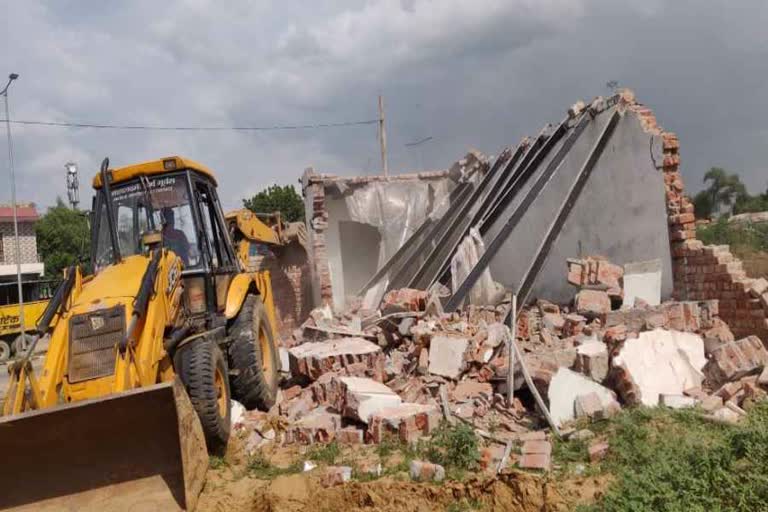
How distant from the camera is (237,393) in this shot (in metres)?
6.98

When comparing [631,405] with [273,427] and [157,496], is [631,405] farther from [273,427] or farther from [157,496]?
[157,496]

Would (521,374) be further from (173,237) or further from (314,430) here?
(173,237)

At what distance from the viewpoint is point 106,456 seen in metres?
4.71

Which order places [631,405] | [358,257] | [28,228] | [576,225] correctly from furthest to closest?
[28,228], [358,257], [576,225], [631,405]

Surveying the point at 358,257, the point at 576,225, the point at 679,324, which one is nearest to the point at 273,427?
the point at 679,324

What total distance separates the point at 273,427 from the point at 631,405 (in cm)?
349

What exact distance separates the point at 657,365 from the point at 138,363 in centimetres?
493

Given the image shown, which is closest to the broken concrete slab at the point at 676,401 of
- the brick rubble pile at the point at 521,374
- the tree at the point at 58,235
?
the brick rubble pile at the point at 521,374

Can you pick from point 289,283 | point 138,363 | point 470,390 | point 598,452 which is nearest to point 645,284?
point 470,390

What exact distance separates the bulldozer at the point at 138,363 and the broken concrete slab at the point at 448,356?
192 centimetres

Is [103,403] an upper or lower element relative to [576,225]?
lower

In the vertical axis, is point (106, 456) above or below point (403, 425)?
above

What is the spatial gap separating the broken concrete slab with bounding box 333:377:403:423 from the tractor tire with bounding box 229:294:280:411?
0.79 m

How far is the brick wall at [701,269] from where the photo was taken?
751 centimetres
